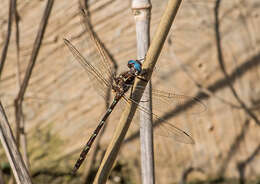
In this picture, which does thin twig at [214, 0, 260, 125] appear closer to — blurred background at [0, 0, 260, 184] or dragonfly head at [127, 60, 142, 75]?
blurred background at [0, 0, 260, 184]

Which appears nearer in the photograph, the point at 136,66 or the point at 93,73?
the point at 136,66

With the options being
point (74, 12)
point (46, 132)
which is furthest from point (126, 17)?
point (46, 132)

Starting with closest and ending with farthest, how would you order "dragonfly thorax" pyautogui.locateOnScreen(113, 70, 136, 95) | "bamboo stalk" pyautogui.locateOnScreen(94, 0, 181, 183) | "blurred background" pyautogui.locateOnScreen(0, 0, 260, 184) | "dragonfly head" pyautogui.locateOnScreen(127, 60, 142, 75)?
"bamboo stalk" pyautogui.locateOnScreen(94, 0, 181, 183), "dragonfly head" pyautogui.locateOnScreen(127, 60, 142, 75), "dragonfly thorax" pyautogui.locateOnScreen(113, 70, 136, 95), "blurred background" pyautogui.locateOnScreen(0, 0, 260, 184)

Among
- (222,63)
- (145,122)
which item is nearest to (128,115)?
(145,122)

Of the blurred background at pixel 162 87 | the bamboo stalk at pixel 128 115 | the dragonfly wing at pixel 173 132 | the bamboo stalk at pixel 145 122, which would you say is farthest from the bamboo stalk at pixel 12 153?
the blurred background at pixel 162 87

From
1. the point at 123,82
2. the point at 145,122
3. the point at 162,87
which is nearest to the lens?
the point at 145,122

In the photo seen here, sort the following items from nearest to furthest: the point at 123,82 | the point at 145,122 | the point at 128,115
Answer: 1. the point at 128,115
2. the point at 145,122
3. the point at 123,82

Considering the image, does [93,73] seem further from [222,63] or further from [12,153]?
[222,63]

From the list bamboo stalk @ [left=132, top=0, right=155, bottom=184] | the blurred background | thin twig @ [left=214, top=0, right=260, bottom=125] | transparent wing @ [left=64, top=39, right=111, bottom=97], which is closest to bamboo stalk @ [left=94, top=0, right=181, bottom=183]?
bamboo stalk @ [left=132, top=0, right=155, bottom=184]
